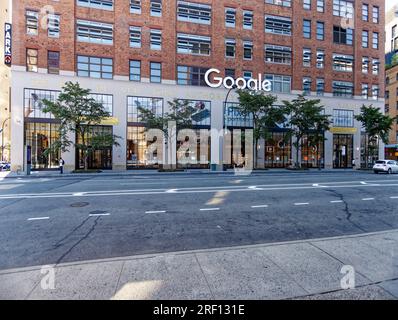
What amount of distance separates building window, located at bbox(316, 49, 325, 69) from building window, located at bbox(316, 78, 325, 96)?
6.70 feet

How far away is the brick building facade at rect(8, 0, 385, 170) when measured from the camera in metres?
26.5

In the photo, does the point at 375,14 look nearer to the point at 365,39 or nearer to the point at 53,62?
the point at 365,39

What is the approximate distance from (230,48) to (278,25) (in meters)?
8.46

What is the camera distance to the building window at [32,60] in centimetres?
2619

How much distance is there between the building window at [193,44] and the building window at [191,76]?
7.05 ft

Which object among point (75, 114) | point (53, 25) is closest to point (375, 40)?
point (75, 114)

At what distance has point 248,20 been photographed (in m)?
33.1

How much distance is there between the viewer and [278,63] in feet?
113

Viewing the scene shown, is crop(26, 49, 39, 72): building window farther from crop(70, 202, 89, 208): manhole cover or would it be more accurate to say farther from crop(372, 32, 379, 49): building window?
crop(372, 32, 379, 49): building window

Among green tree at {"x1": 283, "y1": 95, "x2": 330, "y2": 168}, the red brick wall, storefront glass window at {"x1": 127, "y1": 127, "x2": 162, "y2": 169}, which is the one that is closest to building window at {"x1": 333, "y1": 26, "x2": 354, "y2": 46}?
the red brick wall
